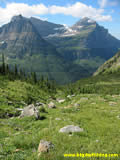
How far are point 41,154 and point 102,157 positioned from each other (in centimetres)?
319

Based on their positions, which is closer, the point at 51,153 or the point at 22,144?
the point at 51,153

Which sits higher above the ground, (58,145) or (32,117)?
(58,145)

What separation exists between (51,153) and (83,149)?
2.15 m

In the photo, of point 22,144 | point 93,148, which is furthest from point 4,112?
point 93,148

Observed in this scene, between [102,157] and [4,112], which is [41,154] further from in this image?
[4,112]

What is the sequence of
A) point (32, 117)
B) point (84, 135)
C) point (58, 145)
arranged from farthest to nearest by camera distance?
point (32, 117) → point (84, 135) → point (58, 145)

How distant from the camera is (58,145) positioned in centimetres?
894

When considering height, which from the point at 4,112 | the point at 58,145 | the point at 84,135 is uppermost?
the point at 58,145

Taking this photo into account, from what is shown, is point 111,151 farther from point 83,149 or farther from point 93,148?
point 83,149

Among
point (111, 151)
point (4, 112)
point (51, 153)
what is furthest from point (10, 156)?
point (4, 112)

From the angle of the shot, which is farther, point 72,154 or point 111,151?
point 111,151

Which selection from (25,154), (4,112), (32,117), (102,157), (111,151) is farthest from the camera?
(4,112)

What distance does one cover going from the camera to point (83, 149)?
837 cm

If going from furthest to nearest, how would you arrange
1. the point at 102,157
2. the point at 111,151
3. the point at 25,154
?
the point at 111,151, the point at 25,154, the point at 102,157
